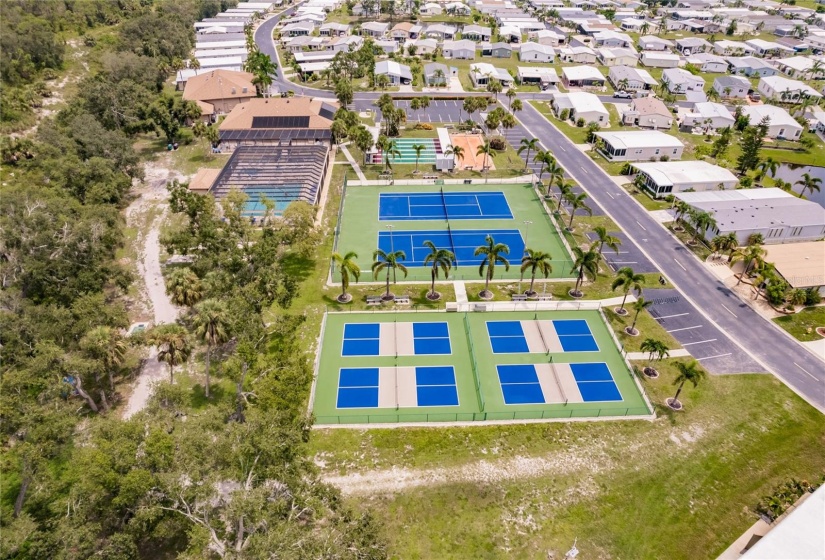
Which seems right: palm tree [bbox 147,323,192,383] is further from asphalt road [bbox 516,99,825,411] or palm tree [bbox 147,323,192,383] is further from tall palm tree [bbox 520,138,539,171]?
tall palm tree [bbox 520,138,539,171]

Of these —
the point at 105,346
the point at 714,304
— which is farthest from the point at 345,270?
the point at 714,304

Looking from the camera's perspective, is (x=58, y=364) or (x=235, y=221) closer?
(x=58, y=364)

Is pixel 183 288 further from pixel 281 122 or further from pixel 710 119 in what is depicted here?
pixel 710 119

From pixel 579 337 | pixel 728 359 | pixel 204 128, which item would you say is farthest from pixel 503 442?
pixel 204 128

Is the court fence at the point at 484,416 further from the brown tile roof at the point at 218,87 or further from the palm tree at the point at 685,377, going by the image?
the brown tile roof at the point at 218,87

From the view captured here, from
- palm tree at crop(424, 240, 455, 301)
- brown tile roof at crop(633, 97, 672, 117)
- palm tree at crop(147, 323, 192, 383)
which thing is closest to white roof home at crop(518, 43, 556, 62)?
brown tile roof at crop(633, 97, 672, 117)

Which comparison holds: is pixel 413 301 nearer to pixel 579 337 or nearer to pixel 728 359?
pixel 579 337
